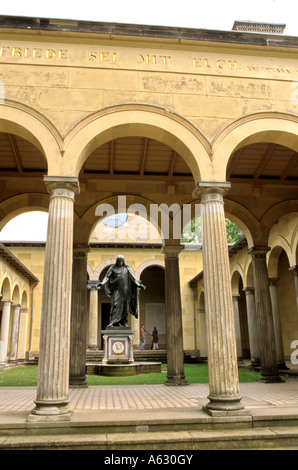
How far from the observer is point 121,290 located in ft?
46.8

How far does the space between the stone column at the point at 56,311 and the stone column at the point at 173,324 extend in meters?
4.76

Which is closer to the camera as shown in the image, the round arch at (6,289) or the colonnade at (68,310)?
the colonnade at (68,310)

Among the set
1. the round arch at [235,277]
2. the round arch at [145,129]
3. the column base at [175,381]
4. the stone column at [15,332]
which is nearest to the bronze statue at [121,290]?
the column base at [175,381]

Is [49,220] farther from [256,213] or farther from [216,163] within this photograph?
[256,213]

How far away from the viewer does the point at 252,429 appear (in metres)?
5.75

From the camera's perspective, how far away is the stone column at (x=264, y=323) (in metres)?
10.7

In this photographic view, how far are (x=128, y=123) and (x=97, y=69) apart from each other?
52.4 inches

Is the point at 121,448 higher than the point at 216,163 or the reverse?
the reverse

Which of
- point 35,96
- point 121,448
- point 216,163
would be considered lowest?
point 121,448

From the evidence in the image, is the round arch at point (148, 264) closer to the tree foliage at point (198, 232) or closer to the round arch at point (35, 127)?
the tree foliage at point (198, 232)

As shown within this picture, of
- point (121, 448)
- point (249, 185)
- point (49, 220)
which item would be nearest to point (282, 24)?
point (249, 185)

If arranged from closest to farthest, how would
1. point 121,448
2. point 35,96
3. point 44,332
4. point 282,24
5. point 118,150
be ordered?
point 121,448
point 44,332
point 35,96
point 118,150
point 282,24

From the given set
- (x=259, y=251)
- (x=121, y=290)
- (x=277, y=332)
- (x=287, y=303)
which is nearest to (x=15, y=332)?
(x=121, y=290)

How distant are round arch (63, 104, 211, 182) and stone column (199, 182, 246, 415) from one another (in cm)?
60
